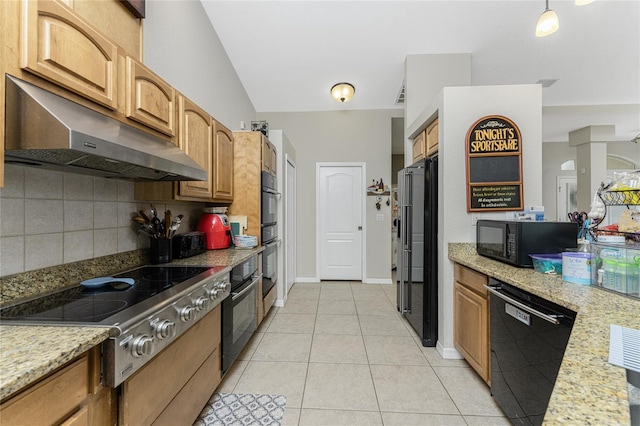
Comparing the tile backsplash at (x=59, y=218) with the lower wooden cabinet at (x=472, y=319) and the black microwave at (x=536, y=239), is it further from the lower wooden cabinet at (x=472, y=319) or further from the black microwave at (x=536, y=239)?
the black microwave at (x=536, y=239)

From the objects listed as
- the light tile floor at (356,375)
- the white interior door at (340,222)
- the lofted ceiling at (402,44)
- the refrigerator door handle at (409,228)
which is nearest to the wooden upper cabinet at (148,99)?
the lofted ceiling at (402,44)

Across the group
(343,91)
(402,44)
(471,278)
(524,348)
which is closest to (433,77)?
(402,44)

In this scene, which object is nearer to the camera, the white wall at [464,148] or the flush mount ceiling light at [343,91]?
the white wall at [464,148]

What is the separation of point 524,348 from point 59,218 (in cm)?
242

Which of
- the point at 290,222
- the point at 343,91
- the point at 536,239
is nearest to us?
the point at 536,239

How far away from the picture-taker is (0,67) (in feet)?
2.67

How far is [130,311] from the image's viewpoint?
98 cm

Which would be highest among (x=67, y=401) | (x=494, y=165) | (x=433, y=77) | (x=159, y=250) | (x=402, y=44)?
(x=402, y=44)

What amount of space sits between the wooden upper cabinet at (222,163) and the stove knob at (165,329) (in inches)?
52.5

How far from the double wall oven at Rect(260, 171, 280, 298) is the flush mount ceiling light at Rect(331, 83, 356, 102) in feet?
5.41

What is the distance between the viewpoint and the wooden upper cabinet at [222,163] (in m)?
2.28

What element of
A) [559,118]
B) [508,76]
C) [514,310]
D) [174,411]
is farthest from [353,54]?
[559,118]

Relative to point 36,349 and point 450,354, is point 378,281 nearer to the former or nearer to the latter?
point 450,354

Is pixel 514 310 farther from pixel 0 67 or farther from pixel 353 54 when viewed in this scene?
pixel 353 54
